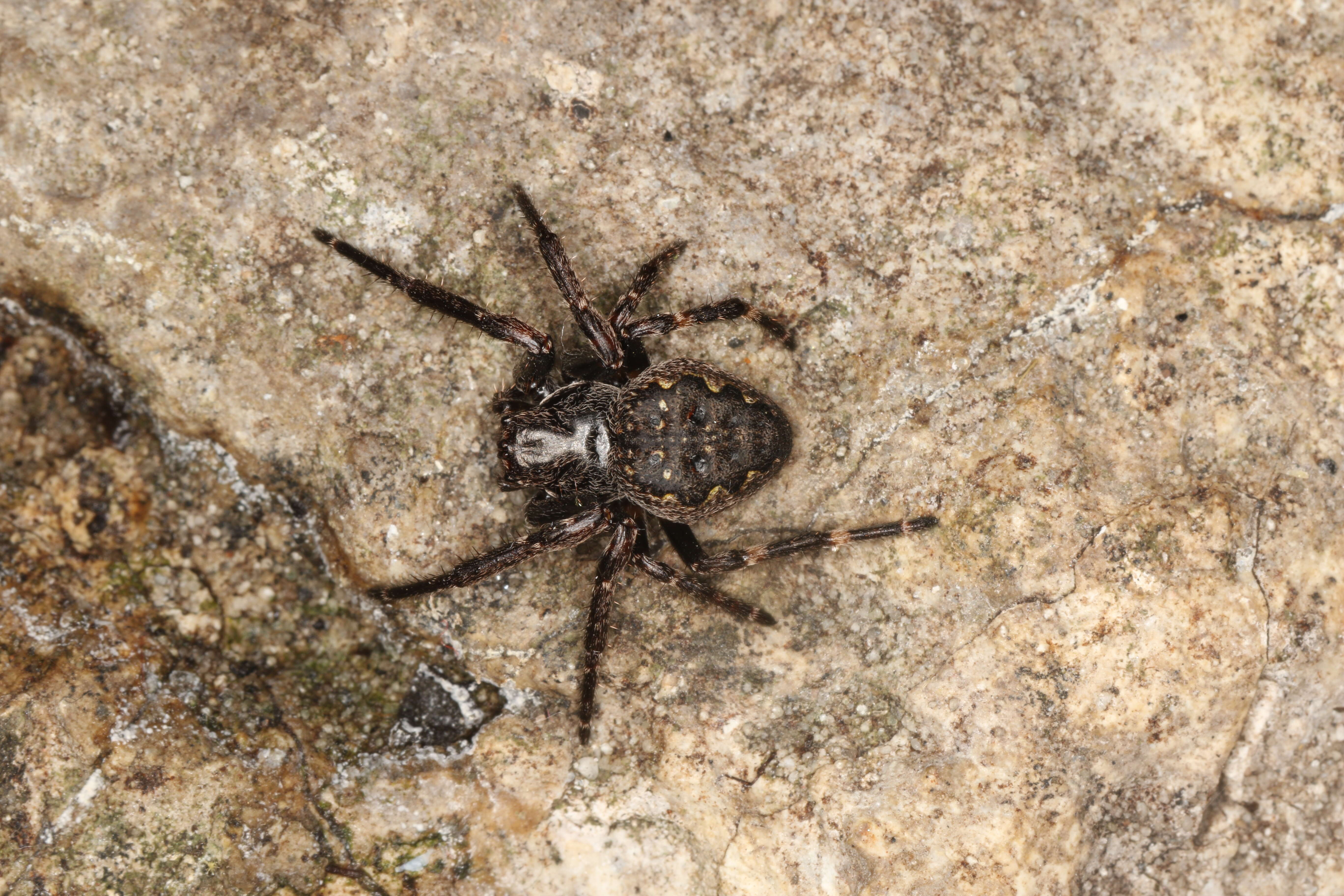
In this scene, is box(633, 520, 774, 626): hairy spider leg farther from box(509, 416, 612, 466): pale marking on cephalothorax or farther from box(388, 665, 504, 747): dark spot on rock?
box(388, 665, 504, 747): dark spot on rock

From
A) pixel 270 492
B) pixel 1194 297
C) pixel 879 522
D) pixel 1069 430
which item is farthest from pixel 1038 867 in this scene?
pixel 270 492

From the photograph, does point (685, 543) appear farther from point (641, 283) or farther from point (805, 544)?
point (641, 283)

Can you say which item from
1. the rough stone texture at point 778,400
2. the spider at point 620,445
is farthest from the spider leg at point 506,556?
the rough stone texture at point 778,400

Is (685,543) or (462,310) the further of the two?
(685,543)

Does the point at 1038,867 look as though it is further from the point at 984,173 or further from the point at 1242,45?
the point at 1242,45

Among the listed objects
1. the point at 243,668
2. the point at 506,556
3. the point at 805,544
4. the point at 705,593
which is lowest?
the point at 243,668

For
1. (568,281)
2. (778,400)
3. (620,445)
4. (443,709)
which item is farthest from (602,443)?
(443,709)
